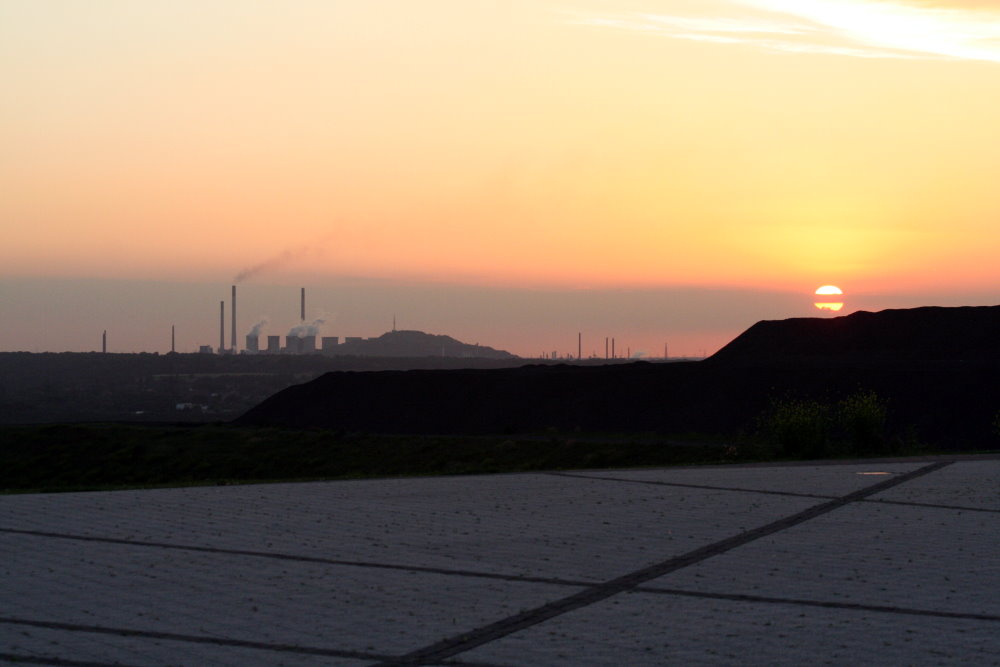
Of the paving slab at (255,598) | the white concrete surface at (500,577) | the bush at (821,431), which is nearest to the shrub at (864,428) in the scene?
the bush at (821,431)

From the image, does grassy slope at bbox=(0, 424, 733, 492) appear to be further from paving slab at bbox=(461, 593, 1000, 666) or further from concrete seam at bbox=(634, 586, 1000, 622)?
paving slab at bbox=(461, 593, 1000, 666)

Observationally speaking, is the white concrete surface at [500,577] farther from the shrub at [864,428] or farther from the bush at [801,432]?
the shrub at [864,428]

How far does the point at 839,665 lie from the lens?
7.96 meters

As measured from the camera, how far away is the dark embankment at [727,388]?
4759 centimetres

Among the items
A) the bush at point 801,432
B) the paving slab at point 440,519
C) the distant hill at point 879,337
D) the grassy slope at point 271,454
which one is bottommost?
the grassy slope at point 271,454

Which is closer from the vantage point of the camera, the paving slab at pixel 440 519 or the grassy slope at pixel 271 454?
the paving slab at pixel 440 519

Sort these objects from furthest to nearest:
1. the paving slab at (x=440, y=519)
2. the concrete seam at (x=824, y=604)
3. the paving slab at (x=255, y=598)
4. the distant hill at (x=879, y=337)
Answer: the distant hill at (x=879, y=337) < the paving slab at (x=440, y=519) < the concrete seam at (x=824, y=604) < the paving slab at (x=255, y=598)

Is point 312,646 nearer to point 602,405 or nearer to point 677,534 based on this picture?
point 677,534

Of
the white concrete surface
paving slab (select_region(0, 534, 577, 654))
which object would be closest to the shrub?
the white concrete surface

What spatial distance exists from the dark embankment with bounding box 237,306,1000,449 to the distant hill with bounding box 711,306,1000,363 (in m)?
0.10

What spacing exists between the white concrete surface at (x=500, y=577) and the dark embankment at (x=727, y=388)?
28.6 metres

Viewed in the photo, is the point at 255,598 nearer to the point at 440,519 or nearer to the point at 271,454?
the point at 440,519

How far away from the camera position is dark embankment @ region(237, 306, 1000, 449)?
4759cm

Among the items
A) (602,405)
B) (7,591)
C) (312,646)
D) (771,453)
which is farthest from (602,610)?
(602,405)
